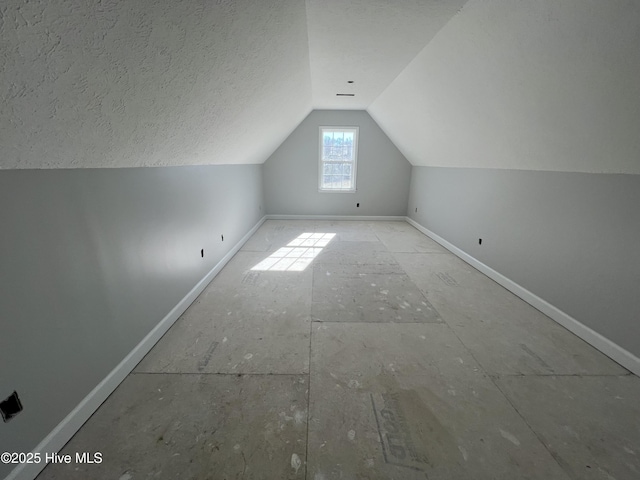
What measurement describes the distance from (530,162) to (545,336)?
153 cm

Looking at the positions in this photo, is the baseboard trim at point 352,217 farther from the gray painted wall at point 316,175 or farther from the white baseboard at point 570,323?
the white baseboard at point 570,323

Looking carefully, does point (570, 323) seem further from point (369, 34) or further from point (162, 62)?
point (162, 62)

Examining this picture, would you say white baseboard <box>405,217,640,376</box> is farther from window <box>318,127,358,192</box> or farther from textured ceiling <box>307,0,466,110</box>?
window <box>318,127,358,192</box>

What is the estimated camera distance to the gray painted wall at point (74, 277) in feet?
3.49

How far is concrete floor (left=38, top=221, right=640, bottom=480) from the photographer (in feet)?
3.96

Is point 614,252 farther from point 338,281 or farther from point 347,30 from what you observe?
point 347,30

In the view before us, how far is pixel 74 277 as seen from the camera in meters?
1.33

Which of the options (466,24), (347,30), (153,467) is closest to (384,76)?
(347,30)

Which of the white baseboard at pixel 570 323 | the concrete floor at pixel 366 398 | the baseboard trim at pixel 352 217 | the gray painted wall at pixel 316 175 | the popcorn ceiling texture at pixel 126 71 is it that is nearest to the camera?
the popcorn ceiling texture at pixel 126 71

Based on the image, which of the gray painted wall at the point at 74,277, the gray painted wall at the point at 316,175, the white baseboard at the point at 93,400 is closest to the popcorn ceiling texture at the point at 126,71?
the gray painted wall at the point at 74,277

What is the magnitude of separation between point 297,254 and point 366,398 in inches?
98.5

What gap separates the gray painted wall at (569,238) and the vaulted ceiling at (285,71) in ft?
0.62

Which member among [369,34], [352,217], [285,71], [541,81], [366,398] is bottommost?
[366,398]

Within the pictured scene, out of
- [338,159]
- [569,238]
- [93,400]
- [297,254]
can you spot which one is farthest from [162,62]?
[338,159]
